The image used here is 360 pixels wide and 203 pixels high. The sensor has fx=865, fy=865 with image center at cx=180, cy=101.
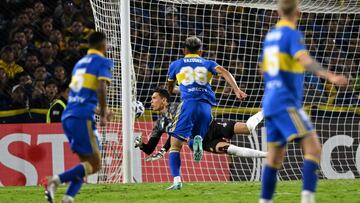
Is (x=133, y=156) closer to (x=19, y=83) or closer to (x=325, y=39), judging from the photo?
(x=19, y=83)

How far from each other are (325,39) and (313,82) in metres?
1.03

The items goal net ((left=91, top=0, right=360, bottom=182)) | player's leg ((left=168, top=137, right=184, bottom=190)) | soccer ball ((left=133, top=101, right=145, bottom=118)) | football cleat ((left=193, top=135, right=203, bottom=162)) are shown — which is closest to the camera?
player's leg ((left=168, top=137, right=184, bottom=190))

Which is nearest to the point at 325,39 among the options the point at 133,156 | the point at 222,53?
the point at 222,53

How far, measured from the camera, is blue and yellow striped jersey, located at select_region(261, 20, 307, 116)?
292 inches

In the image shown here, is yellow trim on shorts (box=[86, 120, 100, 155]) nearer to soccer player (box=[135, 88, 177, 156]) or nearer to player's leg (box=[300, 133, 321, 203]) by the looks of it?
player's leg (box=[300, 133, 321, 203])

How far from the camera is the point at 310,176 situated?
24.5 feet

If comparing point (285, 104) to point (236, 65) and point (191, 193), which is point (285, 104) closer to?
point (191, 193)

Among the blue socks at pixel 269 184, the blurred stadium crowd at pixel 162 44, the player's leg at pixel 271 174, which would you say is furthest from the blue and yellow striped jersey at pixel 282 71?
the blurred stadium crowd at pixel 162 44

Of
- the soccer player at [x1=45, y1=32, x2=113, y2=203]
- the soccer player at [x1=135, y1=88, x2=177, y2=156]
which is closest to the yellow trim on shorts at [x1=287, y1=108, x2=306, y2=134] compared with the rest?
the soccer player at [x1=45, y1=32, x2=113, y2=203]

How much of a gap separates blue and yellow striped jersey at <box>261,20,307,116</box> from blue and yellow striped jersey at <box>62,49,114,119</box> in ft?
6.00

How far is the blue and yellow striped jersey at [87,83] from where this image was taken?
859 cm

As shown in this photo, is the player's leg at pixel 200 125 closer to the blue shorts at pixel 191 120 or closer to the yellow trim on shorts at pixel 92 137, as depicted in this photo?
the blue shorts at pixel 191 120

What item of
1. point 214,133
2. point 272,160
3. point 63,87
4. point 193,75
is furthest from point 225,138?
point 272,160

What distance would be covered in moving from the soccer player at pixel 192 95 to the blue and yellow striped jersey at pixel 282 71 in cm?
451
